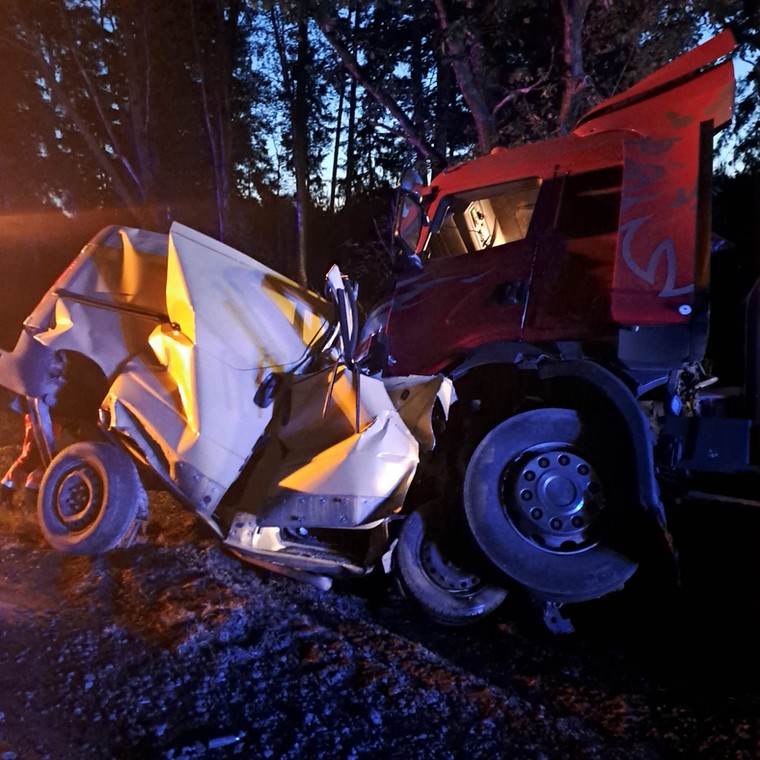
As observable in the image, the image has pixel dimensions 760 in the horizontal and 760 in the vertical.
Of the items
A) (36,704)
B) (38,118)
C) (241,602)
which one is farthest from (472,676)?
(38,118)

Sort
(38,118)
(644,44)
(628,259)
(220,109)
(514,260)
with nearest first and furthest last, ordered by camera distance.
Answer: (628,259) → (514,260) → (644,44) → (220,109) → (38,118)

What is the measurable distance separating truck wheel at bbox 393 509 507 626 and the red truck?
0.01 meters

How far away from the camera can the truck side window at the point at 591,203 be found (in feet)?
13.4

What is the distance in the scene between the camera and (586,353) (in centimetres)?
402

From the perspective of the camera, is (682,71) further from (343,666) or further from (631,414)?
(343,666)

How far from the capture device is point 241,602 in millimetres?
A: 4023

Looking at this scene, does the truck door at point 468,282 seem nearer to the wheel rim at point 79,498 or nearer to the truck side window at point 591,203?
the truck side window at point 591,203

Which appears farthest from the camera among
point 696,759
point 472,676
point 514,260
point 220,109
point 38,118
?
point 38,118

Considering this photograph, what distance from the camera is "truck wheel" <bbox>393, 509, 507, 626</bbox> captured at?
416cm

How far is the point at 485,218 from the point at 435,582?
2413 millimetres

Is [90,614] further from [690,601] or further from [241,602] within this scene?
[690,601]

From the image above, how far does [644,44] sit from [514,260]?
22.6ft

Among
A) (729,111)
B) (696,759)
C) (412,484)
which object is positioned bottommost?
(696,759)

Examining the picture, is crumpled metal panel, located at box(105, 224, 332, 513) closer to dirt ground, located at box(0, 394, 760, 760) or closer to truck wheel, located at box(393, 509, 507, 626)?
dirt ground, located at box(0, 394, 760, 760)
